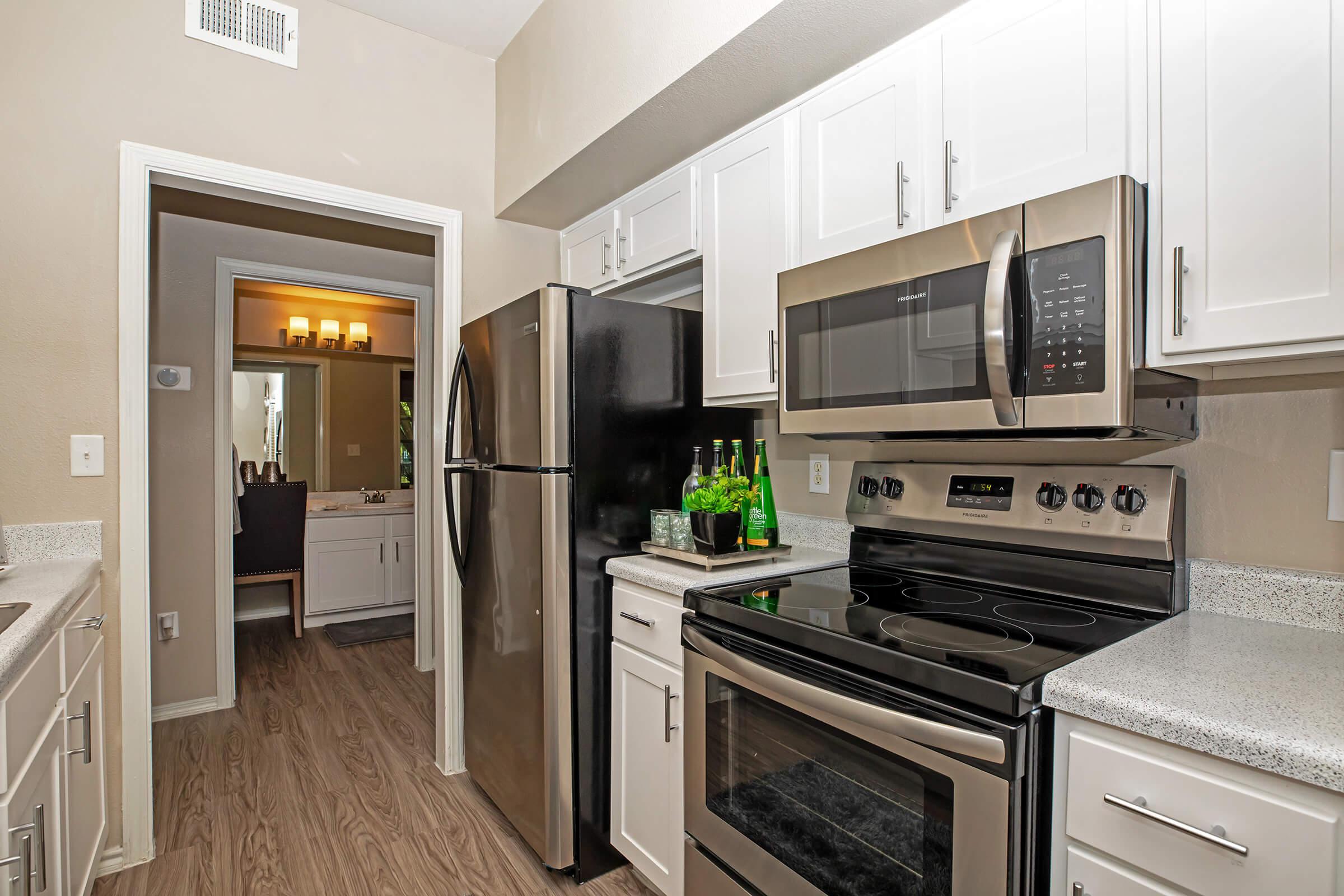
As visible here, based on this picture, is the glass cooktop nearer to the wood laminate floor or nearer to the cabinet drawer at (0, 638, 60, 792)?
the wood laminate floor

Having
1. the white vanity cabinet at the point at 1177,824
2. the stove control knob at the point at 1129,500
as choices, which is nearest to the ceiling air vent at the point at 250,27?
the stove control knob at the point at 1129,500

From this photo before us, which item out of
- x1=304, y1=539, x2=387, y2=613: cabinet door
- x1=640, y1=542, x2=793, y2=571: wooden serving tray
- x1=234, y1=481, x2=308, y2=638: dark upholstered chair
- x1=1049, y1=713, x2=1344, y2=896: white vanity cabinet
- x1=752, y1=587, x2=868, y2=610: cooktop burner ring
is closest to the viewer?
x1=1049, y1=713, x2=1344, y2=896: white vanity cabinet

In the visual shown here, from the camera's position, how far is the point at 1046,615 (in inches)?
53.8

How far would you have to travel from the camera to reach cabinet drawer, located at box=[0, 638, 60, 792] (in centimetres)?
103

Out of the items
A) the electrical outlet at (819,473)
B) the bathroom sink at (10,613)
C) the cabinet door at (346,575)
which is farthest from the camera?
the cabinet door at (346,575)

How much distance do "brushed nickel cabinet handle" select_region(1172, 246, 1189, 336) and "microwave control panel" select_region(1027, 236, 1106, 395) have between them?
11cm

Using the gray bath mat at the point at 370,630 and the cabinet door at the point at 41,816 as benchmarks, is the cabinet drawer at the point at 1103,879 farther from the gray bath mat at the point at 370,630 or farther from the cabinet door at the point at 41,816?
the gray bath mat at the point at 370,630

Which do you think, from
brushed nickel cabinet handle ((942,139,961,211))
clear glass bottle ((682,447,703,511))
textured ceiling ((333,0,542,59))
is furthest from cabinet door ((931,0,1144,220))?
textured ceiling ((333,0,542,59))

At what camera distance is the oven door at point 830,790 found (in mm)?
1013

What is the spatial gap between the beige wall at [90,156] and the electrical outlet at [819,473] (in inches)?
73.1

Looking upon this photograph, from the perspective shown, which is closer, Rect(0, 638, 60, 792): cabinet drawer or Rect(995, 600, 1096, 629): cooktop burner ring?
Rect(0, 638, 60, 792): cabinet drawer

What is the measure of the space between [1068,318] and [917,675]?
64cm

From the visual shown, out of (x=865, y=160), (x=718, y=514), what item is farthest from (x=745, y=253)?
(x=718, y=514)

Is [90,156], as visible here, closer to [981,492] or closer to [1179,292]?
[981,492]
